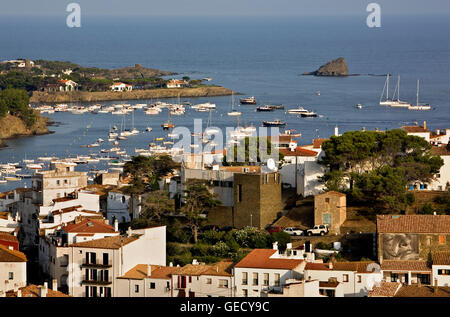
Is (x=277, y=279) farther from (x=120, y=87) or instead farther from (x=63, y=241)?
(x=120, y=87)

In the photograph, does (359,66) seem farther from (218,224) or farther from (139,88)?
(218,224)

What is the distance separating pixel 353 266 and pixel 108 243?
5.24 m

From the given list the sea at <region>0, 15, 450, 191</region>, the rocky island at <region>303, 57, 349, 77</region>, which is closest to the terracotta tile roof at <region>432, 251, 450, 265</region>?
the sea at <region>0, 15, 450, 191</region>

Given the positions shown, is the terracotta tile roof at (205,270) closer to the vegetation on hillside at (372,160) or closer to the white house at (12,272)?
the white house at (12,272)

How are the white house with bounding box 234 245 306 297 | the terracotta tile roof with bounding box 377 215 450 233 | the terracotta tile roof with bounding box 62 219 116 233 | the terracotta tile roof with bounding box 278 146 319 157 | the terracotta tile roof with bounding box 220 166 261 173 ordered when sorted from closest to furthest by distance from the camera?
the white house with bounding box 234 245 306 297 → the terracotta tile roof with bounding box 377 215 450 233 → the terracotta tile roof with bounding box 62 219 116 233 → the terracotta tile roof with bounding box 220 166 261 173 → the terracotta tile roof with bounding box 278 146 319 157

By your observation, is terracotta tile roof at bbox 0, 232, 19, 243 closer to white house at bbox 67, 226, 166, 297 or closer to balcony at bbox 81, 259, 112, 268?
white house at bbox 67, 226, 166, 297

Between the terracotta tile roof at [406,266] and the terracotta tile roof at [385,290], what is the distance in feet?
8.67

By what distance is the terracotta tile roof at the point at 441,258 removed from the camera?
24.7m

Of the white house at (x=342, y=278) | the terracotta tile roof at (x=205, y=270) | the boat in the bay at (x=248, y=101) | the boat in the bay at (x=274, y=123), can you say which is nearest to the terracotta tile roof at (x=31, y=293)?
the terracotta tile roof at (x=205, y=270)

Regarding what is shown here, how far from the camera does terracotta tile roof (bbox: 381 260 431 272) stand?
24.9 meters

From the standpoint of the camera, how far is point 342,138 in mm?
32438

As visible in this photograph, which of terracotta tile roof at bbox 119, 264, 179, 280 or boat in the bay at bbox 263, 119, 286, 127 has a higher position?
terracotta tile roof at bbox 119, 264, 179, 280

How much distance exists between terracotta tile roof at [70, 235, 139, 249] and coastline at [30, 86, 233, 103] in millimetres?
78274

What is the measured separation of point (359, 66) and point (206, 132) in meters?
71.8
